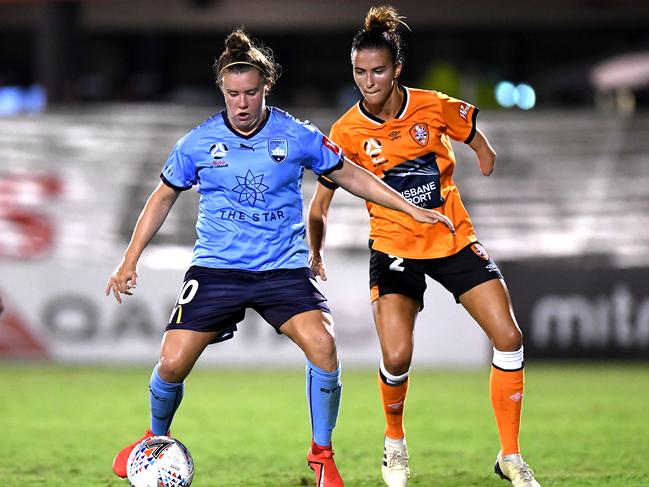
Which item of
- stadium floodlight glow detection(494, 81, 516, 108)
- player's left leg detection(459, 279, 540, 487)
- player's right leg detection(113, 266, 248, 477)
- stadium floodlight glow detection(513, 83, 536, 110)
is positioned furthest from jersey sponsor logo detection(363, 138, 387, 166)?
stadium floodlight glow detection(494, 81, 516, 108)

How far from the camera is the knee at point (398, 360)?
5953 mm

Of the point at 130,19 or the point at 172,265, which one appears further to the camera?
the point at 130,19

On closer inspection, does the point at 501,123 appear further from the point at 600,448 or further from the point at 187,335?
the point at 187,335

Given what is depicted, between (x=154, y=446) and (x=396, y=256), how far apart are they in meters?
1.60

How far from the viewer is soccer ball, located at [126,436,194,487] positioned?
5223 mm

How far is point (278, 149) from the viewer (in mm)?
5473

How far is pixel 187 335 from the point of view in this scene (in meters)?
5.48

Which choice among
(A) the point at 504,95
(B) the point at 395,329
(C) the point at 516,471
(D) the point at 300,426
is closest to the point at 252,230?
(B) the point at 395,329

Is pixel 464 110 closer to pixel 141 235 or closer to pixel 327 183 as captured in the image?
pixel 327 183

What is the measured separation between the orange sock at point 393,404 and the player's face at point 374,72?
1490 mm

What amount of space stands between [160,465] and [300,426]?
10.8ft

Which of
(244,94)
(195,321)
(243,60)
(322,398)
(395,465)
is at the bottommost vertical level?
(395,465)

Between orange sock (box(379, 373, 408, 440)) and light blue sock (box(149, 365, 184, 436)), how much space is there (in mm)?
1122

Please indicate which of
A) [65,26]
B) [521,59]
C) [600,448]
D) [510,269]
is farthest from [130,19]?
[600,448]
